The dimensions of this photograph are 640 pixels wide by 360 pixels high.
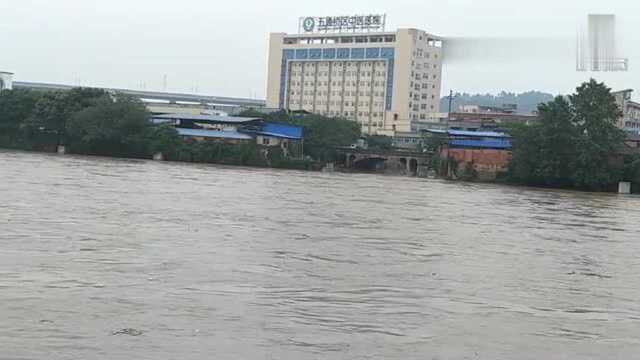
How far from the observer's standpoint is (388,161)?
72312 millimetres

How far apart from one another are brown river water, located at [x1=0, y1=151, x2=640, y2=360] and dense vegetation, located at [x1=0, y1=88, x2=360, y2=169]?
40.1 meters

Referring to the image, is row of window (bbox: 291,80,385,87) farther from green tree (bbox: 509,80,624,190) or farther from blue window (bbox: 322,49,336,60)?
green tree (bbox: 509,80,624,190)

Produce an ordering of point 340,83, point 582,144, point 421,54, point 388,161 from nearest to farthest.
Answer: point 582,144 < point 388,161 < point 421,54 < point 340,83

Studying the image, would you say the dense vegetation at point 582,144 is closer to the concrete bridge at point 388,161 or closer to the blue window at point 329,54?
the concrete bridge at point 388,161

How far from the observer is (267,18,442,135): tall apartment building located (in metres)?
95.2

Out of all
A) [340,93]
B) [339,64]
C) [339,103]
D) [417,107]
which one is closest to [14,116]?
[339,64]

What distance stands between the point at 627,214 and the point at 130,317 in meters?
24.9

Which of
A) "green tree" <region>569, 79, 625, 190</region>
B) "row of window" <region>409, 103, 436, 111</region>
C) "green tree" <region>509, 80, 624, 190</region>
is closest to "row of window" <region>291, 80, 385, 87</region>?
"row of window" <region>409, 103, 436, 111</region>

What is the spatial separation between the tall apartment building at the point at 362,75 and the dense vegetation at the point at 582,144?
40976mm

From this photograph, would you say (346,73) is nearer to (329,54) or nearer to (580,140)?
(329,54)

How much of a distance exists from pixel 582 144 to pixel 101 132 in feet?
108

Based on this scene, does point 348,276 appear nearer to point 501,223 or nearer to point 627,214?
point 501,223

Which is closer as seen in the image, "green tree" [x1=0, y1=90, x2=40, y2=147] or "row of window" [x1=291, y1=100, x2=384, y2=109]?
"green tree" [x1=0, y1=90, x2=40, y2=147]

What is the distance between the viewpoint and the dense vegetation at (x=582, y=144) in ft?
162
